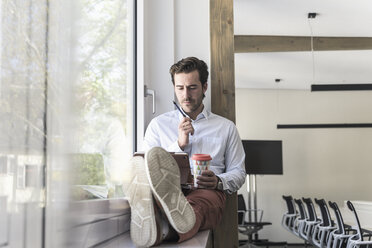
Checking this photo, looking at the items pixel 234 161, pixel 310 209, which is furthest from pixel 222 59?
pixel 310 209

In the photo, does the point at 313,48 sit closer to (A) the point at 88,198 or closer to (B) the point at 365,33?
(B) the point at 365,33

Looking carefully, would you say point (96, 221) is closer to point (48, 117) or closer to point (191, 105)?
point (48, 117)

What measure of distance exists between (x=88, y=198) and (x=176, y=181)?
30 centimetres

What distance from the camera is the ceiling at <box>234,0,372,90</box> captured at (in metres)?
5.50

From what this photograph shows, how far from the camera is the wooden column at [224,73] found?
2.63 m

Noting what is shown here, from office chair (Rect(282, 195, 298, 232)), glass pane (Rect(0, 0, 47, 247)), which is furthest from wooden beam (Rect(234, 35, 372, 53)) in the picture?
glass pane (Rect(0, 0, 47, 247))

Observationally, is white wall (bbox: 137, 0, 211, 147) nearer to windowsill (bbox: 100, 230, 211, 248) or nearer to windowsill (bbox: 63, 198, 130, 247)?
windowsill (bbox: 63, 198, 130, 247)

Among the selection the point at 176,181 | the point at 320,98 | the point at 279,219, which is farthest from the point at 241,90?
the point at 176,181

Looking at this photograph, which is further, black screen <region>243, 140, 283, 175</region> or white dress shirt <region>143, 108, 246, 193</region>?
black screen <region>243, 140, 283, 175</region>

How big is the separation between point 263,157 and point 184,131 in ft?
22.6

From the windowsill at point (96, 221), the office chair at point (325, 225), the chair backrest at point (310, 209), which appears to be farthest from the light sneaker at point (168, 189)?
the chair backrest at point (310, 209)

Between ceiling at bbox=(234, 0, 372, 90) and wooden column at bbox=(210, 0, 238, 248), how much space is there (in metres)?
2.70

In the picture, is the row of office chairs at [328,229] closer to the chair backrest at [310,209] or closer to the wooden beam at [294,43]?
the chair backrest at [310,209]

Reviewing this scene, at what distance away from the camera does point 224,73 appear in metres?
2.76
